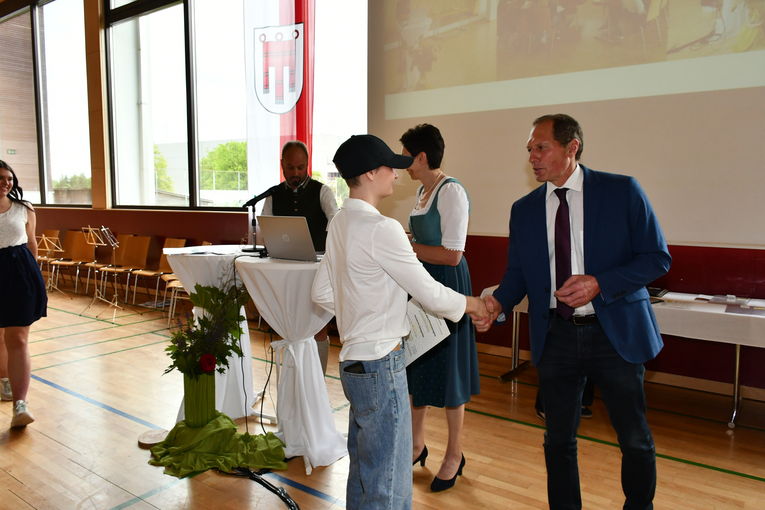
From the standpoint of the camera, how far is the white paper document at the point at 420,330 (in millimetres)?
2029

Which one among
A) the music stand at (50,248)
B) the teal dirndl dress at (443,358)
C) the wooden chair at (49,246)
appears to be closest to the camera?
the teal dirndl dress at (443,358)

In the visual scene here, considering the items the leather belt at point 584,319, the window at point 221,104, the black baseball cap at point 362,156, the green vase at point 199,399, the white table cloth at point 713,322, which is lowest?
the green vase at point 199,399

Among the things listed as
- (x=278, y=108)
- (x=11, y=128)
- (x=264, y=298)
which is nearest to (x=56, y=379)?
(x=264, y=298)

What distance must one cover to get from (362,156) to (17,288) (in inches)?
113

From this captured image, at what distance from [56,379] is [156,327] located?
6.25ft

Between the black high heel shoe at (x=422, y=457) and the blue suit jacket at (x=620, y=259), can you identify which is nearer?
the blue suit jacket at (x=620, y=259)

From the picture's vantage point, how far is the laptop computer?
2.83 metres

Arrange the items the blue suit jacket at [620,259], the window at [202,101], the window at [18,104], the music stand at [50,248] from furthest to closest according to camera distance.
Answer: the window at [18,104] → the music stand at [50,248] → the window at [202,101] → the blue suit jacket at [620,259]

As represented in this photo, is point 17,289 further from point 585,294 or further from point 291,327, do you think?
point 585,294

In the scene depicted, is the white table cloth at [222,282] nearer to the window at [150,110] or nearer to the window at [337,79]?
the window at [337,79]

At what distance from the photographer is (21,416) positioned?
352cm

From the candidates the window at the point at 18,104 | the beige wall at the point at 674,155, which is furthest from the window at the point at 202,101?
the window at the point at 18,104

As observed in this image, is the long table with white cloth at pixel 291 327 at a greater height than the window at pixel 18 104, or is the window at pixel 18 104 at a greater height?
the window at pixel 18 104

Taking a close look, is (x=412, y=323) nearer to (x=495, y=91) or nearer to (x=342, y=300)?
(x=342, y=300)
